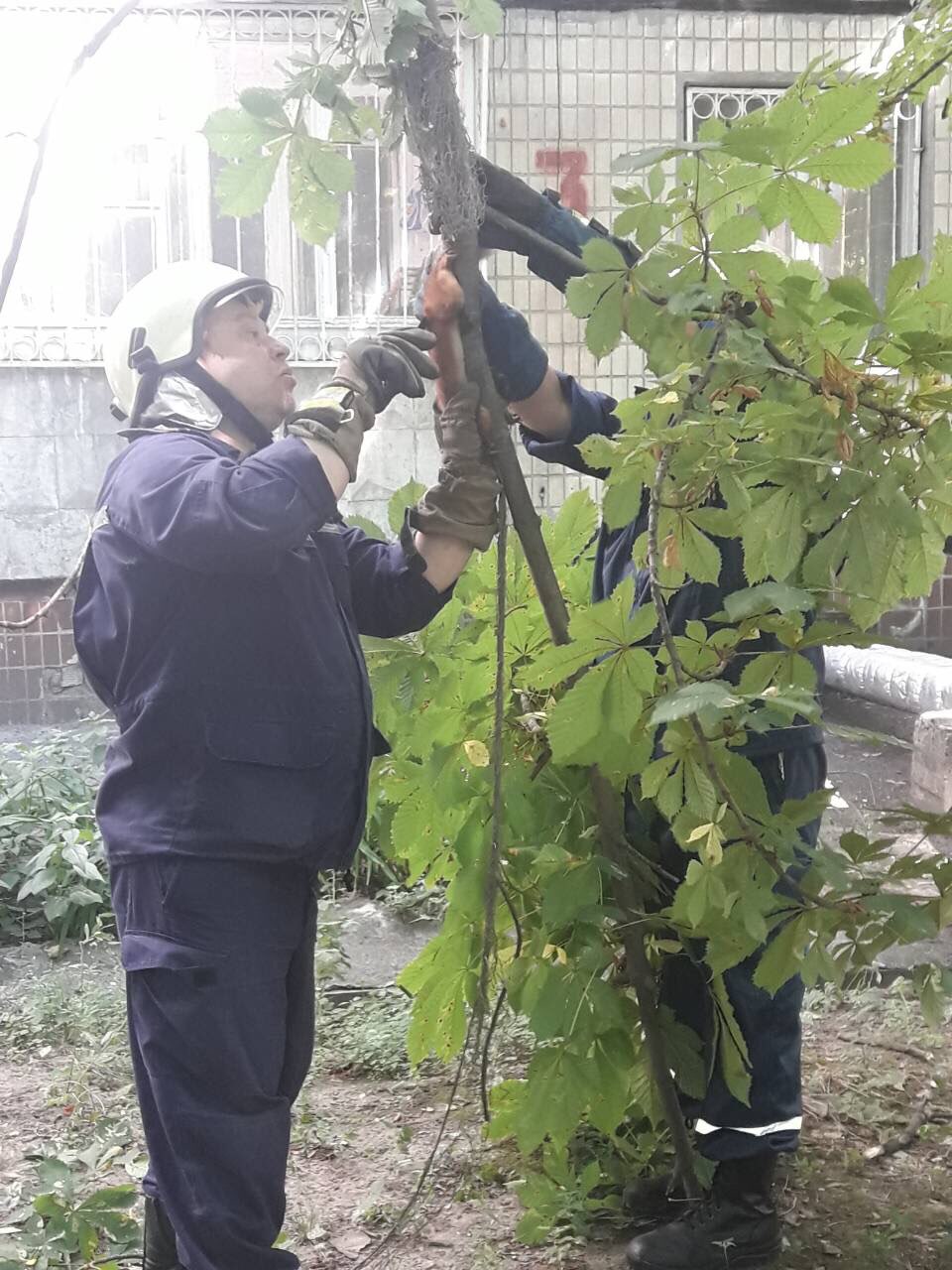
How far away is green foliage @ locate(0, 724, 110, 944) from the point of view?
4.31m

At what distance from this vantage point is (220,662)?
1999mm

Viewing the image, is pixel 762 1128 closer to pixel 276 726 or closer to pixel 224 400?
pixel 276 726

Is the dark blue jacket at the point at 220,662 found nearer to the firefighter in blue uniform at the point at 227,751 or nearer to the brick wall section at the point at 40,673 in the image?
the firefighter in blue uniform at the point at 227,751

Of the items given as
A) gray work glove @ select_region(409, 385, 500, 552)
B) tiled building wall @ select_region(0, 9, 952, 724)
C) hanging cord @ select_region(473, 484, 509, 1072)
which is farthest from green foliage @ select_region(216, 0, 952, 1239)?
tiled building wall @ select_region(0, 9, 952, 724)

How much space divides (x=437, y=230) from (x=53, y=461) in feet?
17.6

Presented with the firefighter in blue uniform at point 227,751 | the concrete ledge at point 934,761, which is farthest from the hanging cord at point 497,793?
the concrete ledge at point 934,761

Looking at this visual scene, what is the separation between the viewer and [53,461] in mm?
6789

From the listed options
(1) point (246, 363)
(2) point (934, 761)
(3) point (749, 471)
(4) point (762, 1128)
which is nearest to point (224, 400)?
(1) point (246, 363)

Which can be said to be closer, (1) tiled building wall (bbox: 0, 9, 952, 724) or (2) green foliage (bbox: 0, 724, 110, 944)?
(2) green foliage (bbox: 0, 724, 110, 944)

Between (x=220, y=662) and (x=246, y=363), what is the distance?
0.63 m

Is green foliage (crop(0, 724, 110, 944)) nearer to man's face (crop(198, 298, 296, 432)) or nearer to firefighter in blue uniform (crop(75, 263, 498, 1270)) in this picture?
firefighter in blue uniform (crop(75, 263, 498, 1270))

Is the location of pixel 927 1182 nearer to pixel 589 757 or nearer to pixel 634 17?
pixel 589 757

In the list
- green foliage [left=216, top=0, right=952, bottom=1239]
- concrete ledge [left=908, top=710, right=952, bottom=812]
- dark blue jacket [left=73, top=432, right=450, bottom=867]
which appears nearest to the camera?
green foliage [left=216, top=0, right=952, bottom=1239]

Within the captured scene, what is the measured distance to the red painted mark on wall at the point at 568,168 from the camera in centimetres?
645
